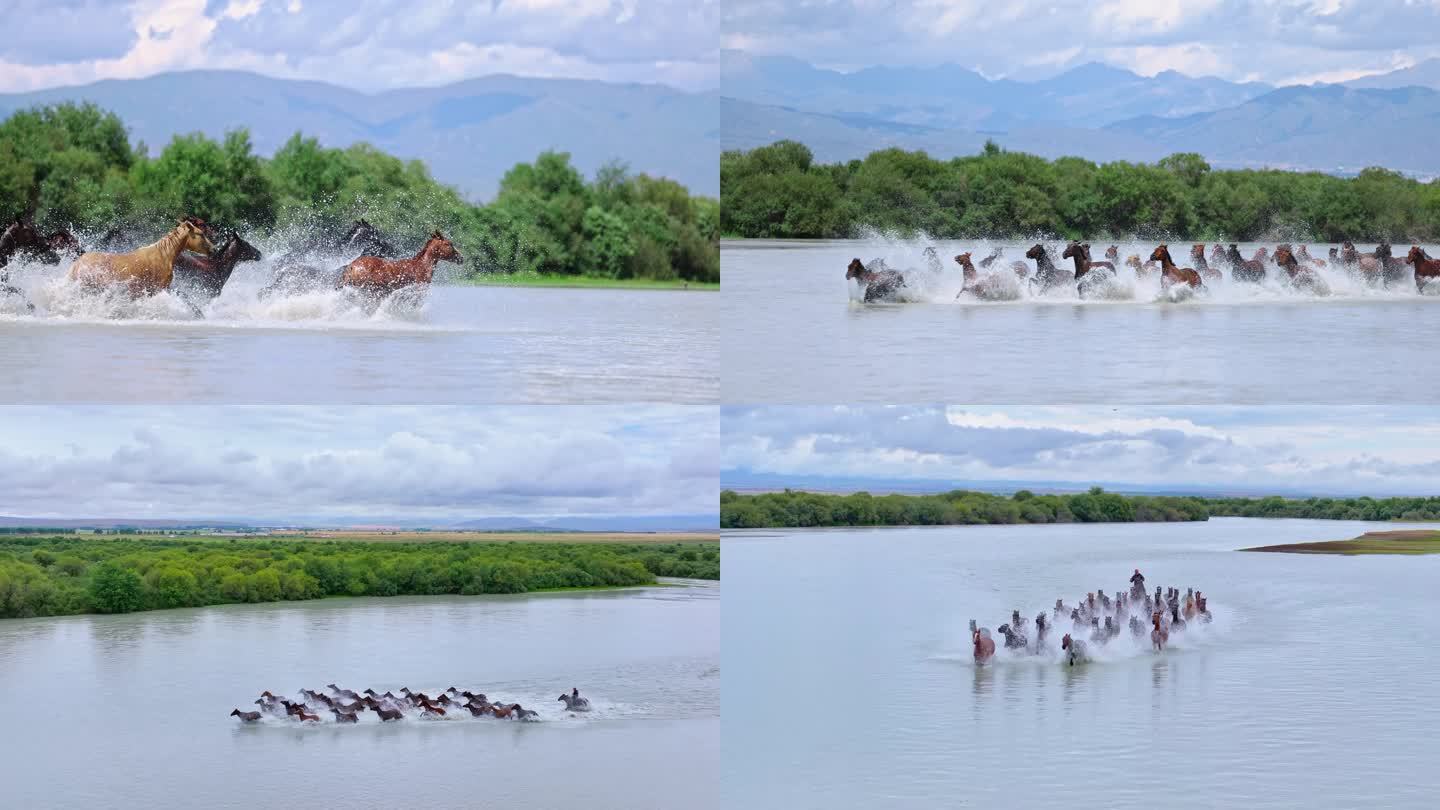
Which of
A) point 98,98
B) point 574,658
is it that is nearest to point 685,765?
point 574,658

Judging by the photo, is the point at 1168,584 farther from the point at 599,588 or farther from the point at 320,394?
the point at 320,394

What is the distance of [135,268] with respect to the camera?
1062 cm

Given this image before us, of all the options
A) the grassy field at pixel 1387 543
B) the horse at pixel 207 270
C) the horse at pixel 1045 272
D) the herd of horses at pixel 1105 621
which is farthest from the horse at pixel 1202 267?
the horse at pixel 207 270

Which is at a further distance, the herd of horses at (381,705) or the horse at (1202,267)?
the horse at (1202,267)

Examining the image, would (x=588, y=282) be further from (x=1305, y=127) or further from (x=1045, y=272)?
(x=1305, y=127)

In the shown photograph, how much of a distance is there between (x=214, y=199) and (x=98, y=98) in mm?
1573

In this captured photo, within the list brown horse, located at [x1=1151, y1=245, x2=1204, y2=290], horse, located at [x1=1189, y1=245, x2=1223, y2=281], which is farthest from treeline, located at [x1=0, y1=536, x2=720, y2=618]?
horse, located at [x1=1189, y1=245, x2=1223, y2=281]

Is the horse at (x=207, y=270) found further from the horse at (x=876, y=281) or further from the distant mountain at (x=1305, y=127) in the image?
the distant mountain at (x=1305, y=127)

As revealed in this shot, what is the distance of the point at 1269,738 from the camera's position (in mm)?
8062

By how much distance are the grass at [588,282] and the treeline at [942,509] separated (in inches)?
176

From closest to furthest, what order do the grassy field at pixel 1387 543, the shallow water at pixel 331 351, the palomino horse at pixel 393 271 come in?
the shallow water at pixel 331 351 → the palomino horse at pixel 393 271 → the grassy field at pixel 1387 543

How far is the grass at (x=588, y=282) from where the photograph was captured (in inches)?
585

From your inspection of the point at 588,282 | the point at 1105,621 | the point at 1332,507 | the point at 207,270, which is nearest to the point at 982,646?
the point at 1105,621

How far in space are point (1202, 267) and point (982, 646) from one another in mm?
4651
